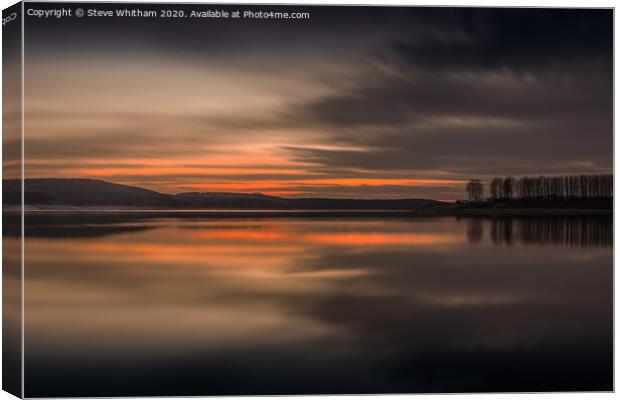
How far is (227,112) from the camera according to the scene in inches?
380

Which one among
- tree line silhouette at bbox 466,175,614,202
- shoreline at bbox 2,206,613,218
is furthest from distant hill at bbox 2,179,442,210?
tree line silhouette at bbox 466,175,614,202

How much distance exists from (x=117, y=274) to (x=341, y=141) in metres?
2.79

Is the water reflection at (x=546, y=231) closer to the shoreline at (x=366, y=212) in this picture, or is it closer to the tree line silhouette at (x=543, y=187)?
the shoreline at (x=366, y=212)

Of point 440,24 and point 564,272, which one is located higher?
point 440,24

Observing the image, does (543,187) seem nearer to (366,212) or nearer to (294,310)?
(366,212)

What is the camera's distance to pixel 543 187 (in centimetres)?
1009

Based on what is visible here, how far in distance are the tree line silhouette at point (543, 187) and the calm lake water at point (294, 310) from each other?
63cm

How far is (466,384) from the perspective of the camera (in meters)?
9.62

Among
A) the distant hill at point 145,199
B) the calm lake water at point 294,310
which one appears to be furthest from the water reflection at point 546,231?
the distant hill at point 145,199

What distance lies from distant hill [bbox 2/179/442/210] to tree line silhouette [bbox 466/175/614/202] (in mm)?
531

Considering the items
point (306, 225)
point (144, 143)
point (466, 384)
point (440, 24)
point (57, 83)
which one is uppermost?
point (440, 24)

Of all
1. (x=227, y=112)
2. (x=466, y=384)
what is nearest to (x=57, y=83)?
(x=227, y=112)

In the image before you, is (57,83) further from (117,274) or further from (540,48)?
(540,48)

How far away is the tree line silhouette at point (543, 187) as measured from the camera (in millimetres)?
→ 10031
